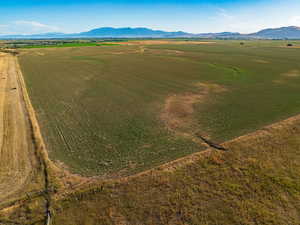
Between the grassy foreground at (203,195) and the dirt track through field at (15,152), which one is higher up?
the dirt track through field at (15,152)

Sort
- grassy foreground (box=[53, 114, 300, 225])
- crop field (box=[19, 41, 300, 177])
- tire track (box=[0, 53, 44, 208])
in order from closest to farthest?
grassy foreground (box=[53, 114, 300, 225])
tire track (box=[0, 53, 44, 208])
crop field (box=[19, 41, 300, 177])

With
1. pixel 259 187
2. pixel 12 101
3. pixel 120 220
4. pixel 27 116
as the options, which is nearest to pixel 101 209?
pixel 120 220

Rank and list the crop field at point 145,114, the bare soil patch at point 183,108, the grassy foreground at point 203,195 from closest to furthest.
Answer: the grassy foreground at point 203,195 → the crop field at point 145,114 → the bare soil patch at point 183,108

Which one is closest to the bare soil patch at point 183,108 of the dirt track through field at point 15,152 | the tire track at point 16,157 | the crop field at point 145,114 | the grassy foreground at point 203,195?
the crop field at point 145,114

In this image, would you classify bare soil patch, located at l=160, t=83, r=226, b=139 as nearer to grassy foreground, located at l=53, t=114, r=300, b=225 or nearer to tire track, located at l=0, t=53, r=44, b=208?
grassy foreground, located at l=53, t=114, r=300, b=225

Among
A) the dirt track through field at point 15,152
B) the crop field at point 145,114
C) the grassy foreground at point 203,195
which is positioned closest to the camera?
the grassy foreground at point 203,195

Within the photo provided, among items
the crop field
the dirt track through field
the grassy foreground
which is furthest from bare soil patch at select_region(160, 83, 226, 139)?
the dirt track through field

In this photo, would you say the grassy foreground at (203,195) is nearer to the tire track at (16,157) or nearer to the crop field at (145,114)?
the crop field at (145,114)

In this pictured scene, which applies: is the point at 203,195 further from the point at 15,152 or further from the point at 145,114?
the point at 15,152
